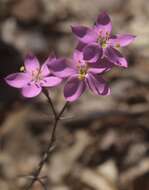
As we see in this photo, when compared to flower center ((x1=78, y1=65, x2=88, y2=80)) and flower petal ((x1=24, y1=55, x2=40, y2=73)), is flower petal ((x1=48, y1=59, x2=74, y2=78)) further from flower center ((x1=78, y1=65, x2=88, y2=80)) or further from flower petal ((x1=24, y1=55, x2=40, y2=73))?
flower petal ((x1=24, y1=55, x2=40, y2=73))

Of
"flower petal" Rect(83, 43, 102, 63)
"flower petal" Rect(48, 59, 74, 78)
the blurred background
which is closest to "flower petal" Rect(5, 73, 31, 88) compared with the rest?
"flower petal" Rect(48, 59, 74, 78)

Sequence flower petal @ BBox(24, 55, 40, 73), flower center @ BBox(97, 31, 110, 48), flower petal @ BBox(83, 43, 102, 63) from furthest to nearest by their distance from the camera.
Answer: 1. flower petal @ BBox(24, 55, 40, 73)
2. flower center @ BBox(97, 31, 110, 48)
3. flower petal @ BBox(83, 43, 102, 63)

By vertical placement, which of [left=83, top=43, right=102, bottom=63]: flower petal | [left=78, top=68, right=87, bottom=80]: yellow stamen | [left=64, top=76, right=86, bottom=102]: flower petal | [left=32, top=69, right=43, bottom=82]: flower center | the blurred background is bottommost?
the blurred background

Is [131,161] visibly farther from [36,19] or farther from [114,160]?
[36,19]

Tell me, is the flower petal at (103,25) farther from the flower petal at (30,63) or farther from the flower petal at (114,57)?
the flower petal at (30,63)

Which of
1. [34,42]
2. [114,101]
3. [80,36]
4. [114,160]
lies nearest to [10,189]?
[114,160]

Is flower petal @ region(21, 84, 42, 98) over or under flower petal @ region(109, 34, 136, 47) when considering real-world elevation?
under

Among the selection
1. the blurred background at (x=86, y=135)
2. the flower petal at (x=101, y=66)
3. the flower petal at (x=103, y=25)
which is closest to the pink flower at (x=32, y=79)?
the flower petal at (x=101, y=66)

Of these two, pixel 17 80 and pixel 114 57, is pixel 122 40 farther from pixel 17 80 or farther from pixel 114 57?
pixel 17 80
